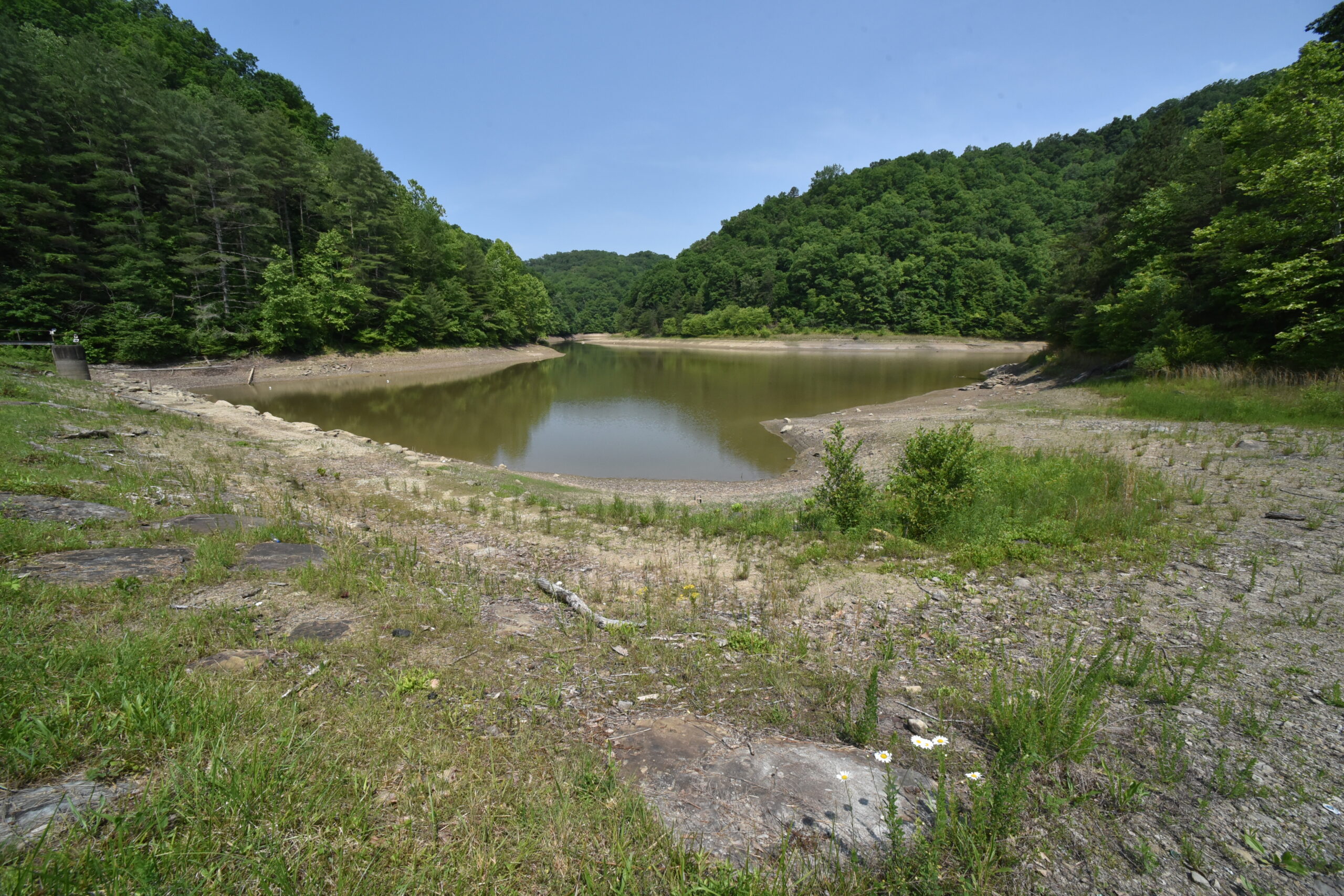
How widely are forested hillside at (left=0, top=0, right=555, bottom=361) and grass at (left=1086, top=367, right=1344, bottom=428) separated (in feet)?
158

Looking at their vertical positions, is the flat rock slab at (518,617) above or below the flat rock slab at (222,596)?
below

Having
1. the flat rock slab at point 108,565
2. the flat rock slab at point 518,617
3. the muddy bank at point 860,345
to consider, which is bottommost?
the flat rock slab at point 518,617

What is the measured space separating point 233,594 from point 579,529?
512 cm

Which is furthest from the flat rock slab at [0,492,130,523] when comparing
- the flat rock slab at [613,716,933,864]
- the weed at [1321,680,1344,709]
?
the weed at [1321,680,1344,709]

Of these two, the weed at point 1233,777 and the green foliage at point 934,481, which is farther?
the green foliage at point 934,481

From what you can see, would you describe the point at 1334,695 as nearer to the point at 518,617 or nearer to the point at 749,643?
the point at 749,643

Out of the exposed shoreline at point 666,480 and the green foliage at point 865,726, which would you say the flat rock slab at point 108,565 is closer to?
the green foliage at point 865,726

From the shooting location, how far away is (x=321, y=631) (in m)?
4.47

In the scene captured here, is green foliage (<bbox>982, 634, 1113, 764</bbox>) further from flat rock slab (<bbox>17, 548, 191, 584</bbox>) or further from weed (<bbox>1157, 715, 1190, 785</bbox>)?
flat rock slab (<bbox>17, 548, 191, 584</bbox>)

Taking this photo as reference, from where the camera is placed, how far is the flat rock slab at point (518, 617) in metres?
4.95

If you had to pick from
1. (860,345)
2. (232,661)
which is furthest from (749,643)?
(860,345)

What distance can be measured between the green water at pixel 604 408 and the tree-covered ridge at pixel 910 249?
144 feet

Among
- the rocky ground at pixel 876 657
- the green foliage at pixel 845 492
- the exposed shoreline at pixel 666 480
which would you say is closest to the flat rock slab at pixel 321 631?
the rocky ground at pixel 876 657

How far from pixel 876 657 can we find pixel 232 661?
16.7ft
